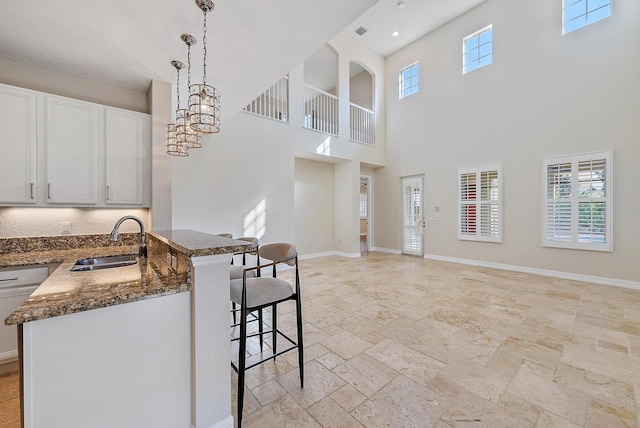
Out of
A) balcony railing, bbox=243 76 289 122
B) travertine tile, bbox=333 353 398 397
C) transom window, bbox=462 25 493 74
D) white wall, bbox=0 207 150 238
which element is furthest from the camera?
transom window, bbox=462 25 493 74

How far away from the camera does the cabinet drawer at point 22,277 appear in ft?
6.48

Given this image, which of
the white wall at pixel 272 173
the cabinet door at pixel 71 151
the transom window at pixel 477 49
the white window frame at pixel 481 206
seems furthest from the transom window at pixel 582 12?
the cabinet door at pixel 71 151

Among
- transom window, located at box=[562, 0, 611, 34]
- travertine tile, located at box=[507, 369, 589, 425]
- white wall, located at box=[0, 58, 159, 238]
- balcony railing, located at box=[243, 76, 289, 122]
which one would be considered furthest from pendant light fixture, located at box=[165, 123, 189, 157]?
transom window, located at box=[562, 0, 611, 34]

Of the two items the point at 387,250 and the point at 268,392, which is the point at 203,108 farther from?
the point at 387,250

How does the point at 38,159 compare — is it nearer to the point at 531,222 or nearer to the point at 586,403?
the point at 586,403

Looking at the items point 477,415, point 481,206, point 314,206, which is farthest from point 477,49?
point 477,415

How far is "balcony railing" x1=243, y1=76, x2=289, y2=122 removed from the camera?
5348 mm

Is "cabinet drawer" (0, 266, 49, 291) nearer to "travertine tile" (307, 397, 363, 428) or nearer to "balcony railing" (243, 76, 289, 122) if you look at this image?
"travertine tile" (307, 397, 363, 428)

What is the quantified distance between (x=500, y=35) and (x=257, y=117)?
532 cm

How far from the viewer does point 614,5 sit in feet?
13.7

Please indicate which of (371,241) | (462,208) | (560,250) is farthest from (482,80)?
(371,241)

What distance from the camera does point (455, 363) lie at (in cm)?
217

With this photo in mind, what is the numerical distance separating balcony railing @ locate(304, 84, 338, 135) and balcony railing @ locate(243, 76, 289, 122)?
689 mm

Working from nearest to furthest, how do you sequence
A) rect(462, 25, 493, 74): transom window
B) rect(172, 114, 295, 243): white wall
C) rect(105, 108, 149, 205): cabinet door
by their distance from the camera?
rect(105, 108, 149, 205): cabinet door
rect(172, 114, 295, 243): white wall
rect(462, 25, 493, 74): transom window
